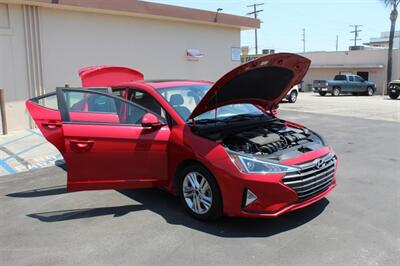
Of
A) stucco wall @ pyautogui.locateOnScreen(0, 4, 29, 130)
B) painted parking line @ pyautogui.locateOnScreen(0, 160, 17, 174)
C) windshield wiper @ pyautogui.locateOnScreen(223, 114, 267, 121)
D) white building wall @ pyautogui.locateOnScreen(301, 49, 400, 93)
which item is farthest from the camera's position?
white building wall @ pyautogui.locateOnScreen(301, 49, 400, 93)

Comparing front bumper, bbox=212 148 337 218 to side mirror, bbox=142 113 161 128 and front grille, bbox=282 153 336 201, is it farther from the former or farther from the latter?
side mirror, bbox=142 113 161 128

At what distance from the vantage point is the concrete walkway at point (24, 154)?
22.4 feet

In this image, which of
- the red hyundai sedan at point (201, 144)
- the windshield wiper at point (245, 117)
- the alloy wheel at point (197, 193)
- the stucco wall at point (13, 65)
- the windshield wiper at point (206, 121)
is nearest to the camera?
the red hyundai sedan at point (201, 144)

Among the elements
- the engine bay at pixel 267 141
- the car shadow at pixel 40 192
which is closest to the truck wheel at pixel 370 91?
the engine bay at pixel 267 141

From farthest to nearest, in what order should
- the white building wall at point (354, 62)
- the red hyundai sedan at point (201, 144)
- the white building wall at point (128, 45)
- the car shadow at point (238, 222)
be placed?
the white building wall at point (354, 62) → the white building wall at point (128, 45) → the car shadow at point (238, 222) → the red hyundai sedan at point (201, 144)

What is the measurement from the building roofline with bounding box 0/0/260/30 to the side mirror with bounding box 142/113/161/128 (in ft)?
26.1

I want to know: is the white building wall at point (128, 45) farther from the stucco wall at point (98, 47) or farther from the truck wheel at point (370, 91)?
the truck wheel at point (370, 91)

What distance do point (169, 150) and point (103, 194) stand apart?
58.4 inches

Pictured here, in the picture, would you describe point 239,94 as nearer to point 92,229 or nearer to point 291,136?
point 291,136

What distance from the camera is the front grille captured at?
12.3 ft

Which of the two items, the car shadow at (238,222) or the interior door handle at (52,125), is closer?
the car shadow at (238,222)

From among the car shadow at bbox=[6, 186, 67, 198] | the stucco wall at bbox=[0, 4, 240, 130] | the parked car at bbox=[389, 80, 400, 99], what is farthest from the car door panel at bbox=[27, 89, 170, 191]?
the parked car at bbox=[389, 80, 400, 99]

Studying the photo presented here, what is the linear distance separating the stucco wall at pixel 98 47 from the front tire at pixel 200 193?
328 inches

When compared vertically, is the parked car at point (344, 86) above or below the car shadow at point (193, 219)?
above
